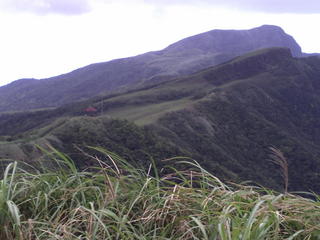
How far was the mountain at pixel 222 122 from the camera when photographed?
3947 cm

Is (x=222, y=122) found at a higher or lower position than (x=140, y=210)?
lower

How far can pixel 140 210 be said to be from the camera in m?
3.05

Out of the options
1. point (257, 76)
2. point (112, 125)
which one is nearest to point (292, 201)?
point (112, 125)

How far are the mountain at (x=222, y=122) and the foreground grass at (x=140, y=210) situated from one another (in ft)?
69.7

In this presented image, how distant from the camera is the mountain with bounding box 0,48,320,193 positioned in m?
39.5

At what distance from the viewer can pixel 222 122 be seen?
225 feet

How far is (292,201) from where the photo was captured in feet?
9.74

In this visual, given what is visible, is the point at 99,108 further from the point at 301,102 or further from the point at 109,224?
the point at 109,224

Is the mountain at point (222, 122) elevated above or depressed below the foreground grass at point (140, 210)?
below

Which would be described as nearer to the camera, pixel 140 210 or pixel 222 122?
pixel 140 210

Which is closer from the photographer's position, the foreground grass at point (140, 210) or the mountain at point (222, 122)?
the foreground grass at point (140, 210)

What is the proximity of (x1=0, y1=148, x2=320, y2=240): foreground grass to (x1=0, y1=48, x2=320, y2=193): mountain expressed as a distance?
Answer: 21255 mm

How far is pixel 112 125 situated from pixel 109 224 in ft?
130

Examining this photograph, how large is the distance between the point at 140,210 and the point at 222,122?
66.2 m
